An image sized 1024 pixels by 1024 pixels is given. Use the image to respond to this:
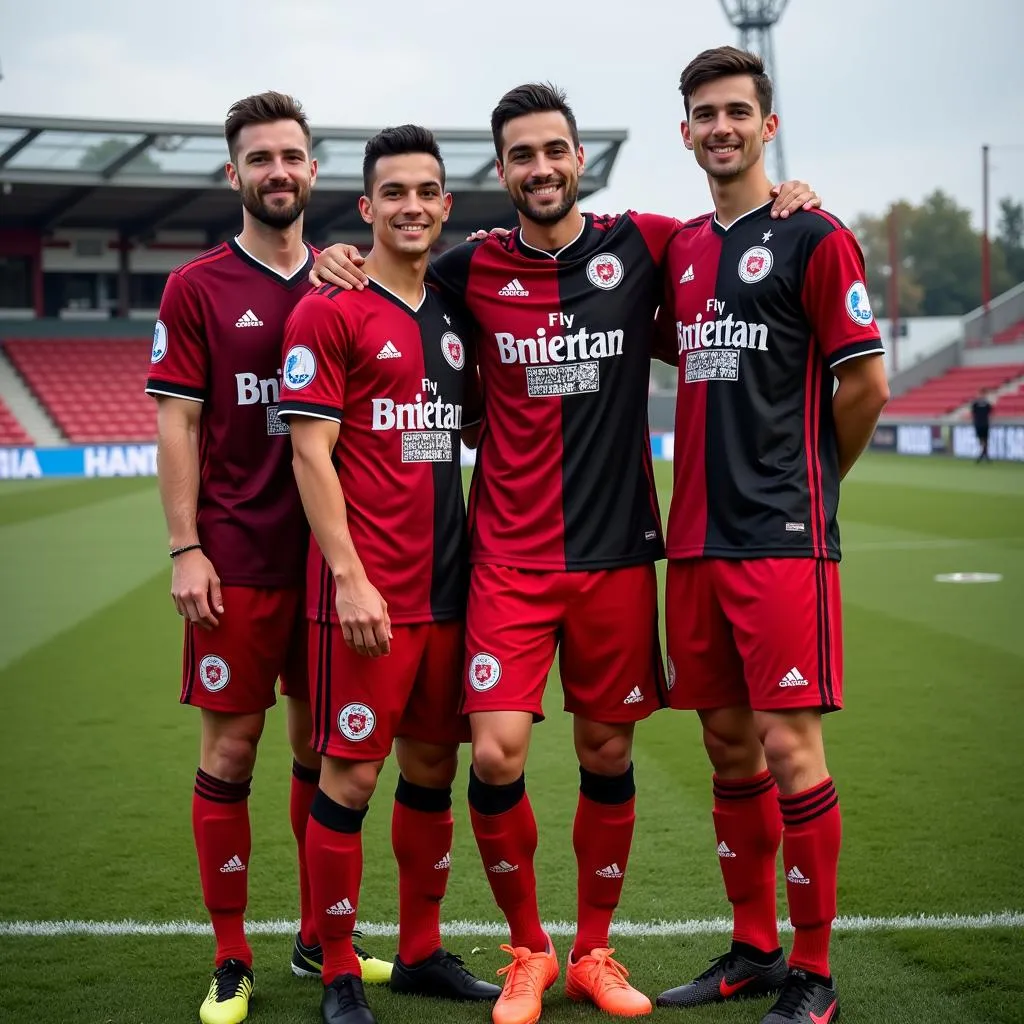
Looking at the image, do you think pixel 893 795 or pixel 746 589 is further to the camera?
pixel 893 795

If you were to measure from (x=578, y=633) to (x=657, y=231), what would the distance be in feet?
3.99

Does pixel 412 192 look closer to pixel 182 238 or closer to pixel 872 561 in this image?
pixel 872 561

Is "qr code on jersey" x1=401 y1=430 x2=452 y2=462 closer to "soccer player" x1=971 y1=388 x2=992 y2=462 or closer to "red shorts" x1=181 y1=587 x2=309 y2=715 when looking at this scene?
"red shorts" x1=181 y1=587 x2=309 y2=715

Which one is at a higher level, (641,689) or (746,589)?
(746,589)

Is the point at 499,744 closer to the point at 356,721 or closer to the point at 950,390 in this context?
the point at 356,721

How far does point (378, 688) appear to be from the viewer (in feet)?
11.4

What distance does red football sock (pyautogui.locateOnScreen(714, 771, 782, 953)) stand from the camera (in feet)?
12.0

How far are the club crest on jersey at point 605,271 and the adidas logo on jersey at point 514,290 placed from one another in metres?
0.20

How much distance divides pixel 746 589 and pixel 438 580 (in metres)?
0.84

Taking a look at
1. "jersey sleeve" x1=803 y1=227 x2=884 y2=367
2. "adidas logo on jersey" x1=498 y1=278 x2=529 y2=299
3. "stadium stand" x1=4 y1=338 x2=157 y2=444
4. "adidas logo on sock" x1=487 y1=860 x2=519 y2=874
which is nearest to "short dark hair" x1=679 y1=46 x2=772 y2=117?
"jersey sleeve" x1=803 y1=227 x2=884 y2=367

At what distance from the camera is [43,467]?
2728 cm

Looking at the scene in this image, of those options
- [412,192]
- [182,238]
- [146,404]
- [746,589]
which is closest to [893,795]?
[746,589]

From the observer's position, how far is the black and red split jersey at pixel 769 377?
3.47 m

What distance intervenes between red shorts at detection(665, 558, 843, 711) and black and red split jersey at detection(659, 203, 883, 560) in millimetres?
58
